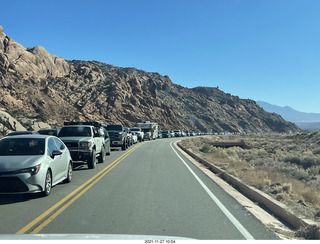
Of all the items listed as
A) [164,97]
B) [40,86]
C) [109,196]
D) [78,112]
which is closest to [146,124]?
Answer: [78,112]

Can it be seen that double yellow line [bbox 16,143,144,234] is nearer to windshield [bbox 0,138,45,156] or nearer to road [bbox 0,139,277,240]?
road [bbox 0,139,277,240]

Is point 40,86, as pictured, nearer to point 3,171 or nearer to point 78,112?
point 78,112

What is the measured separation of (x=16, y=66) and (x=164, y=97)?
2837 inches

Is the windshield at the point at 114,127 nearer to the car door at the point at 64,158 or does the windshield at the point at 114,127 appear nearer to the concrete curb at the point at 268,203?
the concrete curb at the point at 268,203

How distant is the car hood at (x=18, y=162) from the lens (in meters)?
7.87

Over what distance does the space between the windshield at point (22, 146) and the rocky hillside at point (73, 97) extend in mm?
27768

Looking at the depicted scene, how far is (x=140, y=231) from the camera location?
5.70 meters

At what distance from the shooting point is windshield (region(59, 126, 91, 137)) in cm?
1542

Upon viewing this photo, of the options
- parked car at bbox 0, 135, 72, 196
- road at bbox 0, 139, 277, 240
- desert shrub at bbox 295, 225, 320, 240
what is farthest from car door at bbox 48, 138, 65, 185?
desert shrub at bbox 295, 225, 320, 240

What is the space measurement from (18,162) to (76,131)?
24.6ft

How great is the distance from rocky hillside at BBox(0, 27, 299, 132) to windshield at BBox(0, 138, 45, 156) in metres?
27.8

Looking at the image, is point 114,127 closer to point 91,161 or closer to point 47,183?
point 91,161

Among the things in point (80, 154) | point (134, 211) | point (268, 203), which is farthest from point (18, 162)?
point (268, 203)

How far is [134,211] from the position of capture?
7160mm
